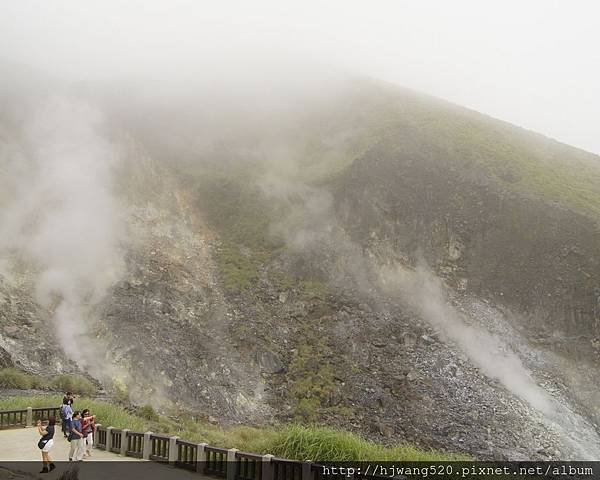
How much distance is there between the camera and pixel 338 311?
3950 cm

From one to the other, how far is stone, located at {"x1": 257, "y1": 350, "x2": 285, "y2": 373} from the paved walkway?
16787mm

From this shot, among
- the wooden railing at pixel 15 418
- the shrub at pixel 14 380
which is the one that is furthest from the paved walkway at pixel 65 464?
the shrub at pixel 14 380

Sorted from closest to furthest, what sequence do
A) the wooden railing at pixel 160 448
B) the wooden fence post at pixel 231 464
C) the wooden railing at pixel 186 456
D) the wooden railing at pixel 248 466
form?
the wooden railing at pixel 248 466, the wooden fence post at pixel 231 464, the wooden railing at pixel 186 456, the wooden railing at pixel 160 448

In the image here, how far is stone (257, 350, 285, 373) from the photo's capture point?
35.1 meters

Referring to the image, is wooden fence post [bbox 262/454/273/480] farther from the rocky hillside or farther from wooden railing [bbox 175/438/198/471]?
the rocky hillside

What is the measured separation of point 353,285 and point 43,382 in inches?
908

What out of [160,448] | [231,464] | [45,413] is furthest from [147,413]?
[231,464]

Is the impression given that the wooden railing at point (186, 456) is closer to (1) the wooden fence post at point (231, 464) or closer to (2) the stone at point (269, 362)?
(1) the wooden fence post at point (231, 464)

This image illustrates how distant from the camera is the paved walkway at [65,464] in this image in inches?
570

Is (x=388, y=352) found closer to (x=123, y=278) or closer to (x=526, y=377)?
(x=526, y=377)

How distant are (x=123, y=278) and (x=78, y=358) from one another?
26.2 feet

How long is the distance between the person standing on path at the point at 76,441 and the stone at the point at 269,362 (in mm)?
19352

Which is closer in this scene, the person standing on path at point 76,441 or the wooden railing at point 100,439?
the person standing on path at point 76,441

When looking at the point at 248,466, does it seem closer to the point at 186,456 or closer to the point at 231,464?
the point at 231,464
